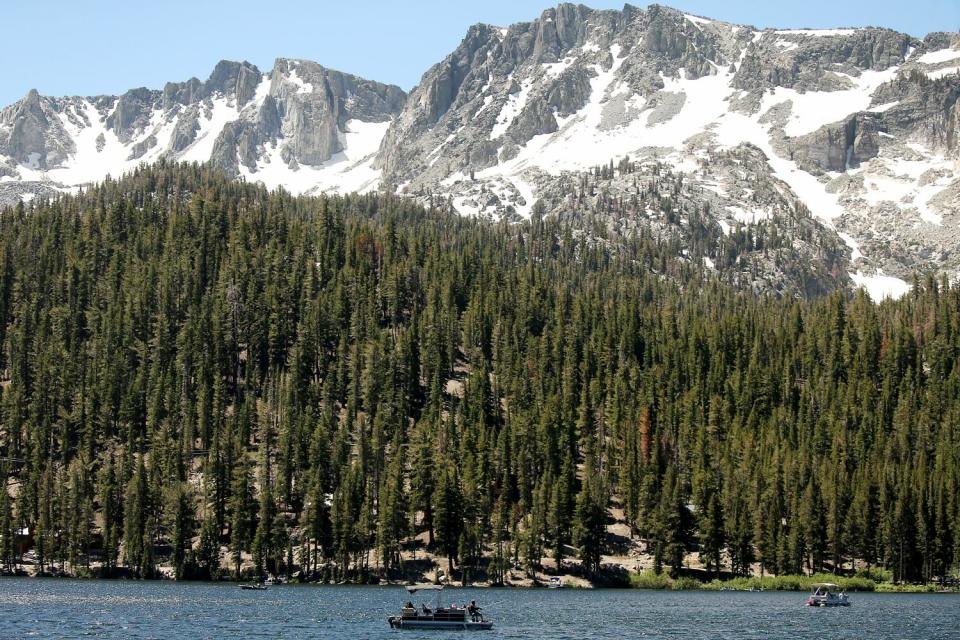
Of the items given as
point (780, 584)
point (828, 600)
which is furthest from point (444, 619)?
point (780, 584)

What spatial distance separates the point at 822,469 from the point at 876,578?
1993 cm

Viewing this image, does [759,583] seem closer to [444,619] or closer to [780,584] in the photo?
[780,584]

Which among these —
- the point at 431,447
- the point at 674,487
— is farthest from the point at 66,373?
the point at 674,487

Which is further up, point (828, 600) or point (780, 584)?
point (780, 584)

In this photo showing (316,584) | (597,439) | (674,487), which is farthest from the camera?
(597,439)

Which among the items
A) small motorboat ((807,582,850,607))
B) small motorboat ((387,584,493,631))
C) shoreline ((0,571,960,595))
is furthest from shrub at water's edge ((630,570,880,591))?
small motorboat ((387,584,493,631))

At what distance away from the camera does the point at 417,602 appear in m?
121

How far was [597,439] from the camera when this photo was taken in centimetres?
18938

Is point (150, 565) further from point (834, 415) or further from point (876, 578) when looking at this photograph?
point (834, 415)

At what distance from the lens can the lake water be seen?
91312mm

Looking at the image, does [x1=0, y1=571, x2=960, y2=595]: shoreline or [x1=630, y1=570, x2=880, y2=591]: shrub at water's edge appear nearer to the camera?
[x1=0, y1=571, x2=960, y2=595]: shoreline

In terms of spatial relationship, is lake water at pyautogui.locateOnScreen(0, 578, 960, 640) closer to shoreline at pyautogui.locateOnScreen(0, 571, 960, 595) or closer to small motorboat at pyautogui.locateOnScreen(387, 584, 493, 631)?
small motorboat at pyautogui.locateOnScreen(387, 584, 493, 631)

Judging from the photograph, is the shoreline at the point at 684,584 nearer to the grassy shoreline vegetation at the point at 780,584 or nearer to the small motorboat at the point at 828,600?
the grassy shoreline vegetation at the point at 780,584

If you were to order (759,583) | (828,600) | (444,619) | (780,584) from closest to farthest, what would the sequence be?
(444,619), (828,600), (780,584), (759,583)
